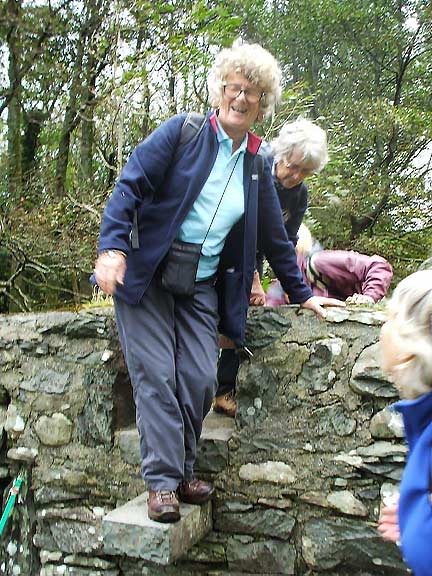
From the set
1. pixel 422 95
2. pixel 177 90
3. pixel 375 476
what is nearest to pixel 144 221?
pixel 375 476

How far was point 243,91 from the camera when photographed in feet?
8.46

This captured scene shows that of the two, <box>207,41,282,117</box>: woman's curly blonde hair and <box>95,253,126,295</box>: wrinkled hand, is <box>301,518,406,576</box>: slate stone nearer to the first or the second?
<box>95,253,126,295</box>: wrinkled hand

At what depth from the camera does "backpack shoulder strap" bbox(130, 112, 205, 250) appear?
2.55 meters

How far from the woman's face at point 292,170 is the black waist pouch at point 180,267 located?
30.1 inches

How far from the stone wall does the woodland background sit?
2.63 m

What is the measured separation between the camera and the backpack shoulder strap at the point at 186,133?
2.55m

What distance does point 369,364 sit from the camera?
108 inches

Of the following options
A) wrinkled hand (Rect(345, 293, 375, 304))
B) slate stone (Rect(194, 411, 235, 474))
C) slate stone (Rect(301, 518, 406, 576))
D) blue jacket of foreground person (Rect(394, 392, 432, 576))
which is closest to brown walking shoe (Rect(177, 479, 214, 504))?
slate stone (Rect(194, 411, 235, 474))

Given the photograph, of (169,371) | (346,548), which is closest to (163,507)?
(169,371)

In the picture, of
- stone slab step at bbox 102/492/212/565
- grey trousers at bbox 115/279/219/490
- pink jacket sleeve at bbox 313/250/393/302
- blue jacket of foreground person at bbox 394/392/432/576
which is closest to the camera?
blue jacket of foreground person at bbox 394/392/432/576

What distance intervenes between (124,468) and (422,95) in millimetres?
11109

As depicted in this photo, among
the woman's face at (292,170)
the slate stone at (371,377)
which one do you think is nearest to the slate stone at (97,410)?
the slate stone at (371,377)

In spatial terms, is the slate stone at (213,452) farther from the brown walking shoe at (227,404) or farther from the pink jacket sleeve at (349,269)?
the pink jacket sleeve at (349,269)

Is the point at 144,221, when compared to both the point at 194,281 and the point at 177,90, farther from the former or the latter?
the point at 177,90
